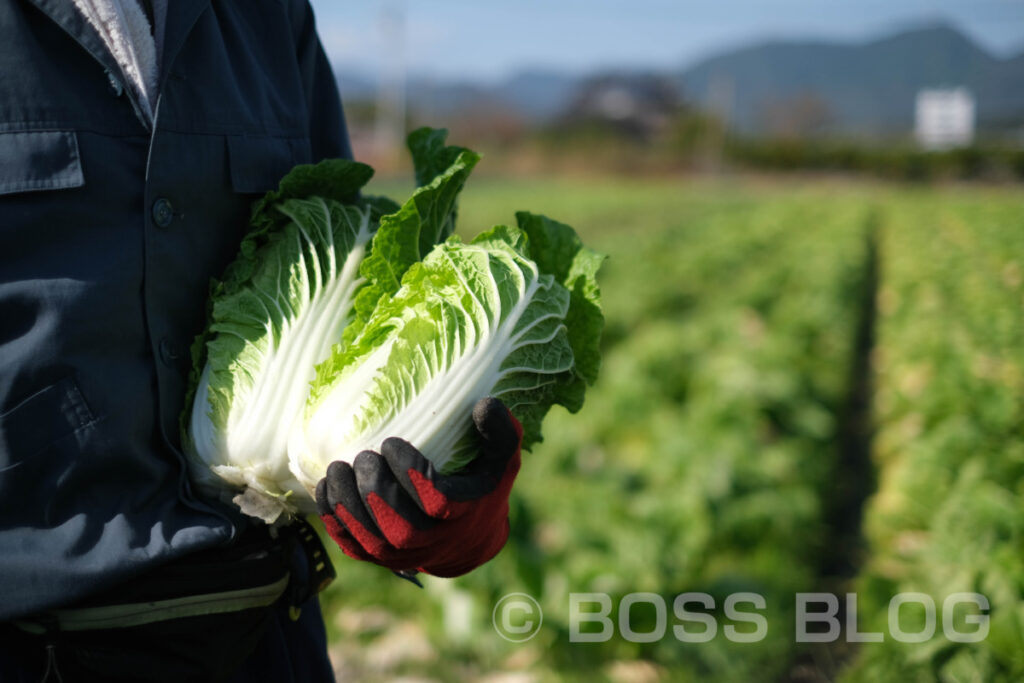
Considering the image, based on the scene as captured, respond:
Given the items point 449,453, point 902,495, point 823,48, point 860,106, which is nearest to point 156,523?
point 449,453

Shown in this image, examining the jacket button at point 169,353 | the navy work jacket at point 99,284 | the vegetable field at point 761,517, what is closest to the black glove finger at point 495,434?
the navy work jacket at point 99,284

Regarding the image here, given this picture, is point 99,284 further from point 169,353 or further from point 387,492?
point 387,492

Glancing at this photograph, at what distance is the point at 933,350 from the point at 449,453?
268 inches

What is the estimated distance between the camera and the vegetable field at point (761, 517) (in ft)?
12.0

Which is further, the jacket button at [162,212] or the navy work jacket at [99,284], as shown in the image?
the jacket button at [162,212]

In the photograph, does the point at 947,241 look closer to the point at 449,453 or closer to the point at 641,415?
the point at 641,415

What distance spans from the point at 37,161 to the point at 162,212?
0.23m

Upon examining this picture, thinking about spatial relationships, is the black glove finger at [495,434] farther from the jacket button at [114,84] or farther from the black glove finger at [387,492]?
the jacket button at [114,84]

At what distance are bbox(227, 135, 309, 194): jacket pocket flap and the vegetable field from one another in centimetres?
267

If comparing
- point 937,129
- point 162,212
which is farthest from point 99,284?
point 937,129

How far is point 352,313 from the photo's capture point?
1.73m

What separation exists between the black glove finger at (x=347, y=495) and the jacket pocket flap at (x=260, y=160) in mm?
696

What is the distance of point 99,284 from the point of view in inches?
54.5

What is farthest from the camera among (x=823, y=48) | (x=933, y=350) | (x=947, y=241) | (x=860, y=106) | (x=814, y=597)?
(x=823, y=48)
